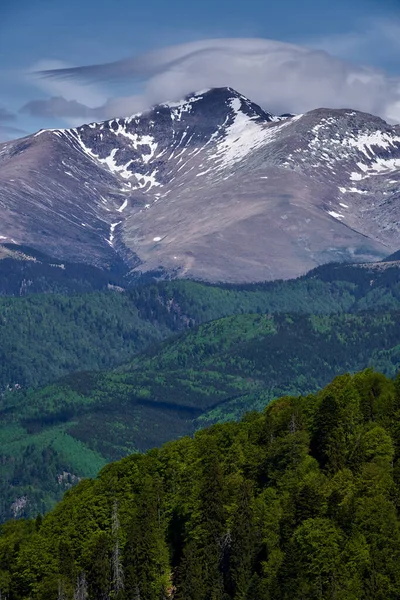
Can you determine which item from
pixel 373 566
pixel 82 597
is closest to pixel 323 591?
pixel 373 566

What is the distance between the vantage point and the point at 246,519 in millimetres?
140875

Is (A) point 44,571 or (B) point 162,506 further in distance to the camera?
(B) point 162,506

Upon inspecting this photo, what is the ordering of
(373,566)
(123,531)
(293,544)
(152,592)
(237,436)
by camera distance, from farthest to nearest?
(237,436) < (123,531) < (152,592) < (293,544) < (373,566)

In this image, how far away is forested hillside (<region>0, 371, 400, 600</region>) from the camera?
420ft

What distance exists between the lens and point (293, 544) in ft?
429

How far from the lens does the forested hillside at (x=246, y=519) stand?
128m

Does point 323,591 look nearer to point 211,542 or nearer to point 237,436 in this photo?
point 211,542

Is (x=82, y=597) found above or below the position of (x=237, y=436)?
below

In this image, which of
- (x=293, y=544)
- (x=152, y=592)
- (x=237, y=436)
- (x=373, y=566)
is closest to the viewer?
(x=373, y=566)

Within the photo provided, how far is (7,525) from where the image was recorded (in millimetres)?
175875

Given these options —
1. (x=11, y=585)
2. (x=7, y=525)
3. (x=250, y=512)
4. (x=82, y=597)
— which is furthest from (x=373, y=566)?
(x=7, y=525)

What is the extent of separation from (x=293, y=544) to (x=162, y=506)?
1114 inches

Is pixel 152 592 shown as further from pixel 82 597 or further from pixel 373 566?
pixel 373 566

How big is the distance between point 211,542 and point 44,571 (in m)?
16.6
